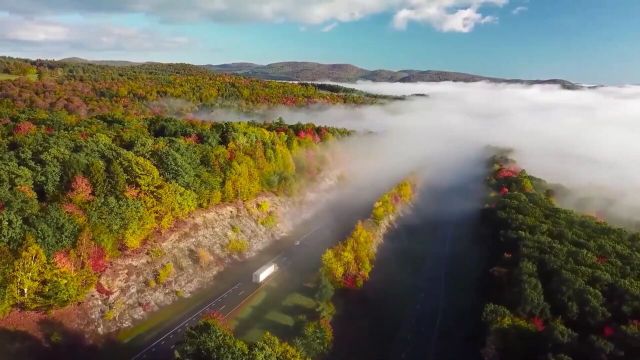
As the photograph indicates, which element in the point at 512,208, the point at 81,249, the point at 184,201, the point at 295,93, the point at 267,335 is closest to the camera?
the point at 267,335

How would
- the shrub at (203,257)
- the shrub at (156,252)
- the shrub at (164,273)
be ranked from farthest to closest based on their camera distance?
1. the shrub at (203,257)
2. the shrub at (156,252)
3. the shrub at (164,273)

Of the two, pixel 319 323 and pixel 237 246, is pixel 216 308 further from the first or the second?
pixel 237 246

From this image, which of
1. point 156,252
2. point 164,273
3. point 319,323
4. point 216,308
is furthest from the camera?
point 156,252

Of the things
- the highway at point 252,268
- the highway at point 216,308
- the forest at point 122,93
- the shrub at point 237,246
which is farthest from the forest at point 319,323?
the forest at point 122,93

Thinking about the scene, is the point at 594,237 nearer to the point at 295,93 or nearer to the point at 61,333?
the point at 61,333

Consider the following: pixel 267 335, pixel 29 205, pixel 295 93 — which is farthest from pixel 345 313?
pixel 295 93

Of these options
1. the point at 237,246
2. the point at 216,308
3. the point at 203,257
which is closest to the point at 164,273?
the point at 203,257

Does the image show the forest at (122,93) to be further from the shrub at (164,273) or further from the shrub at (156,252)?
the shrub at (164,273)
